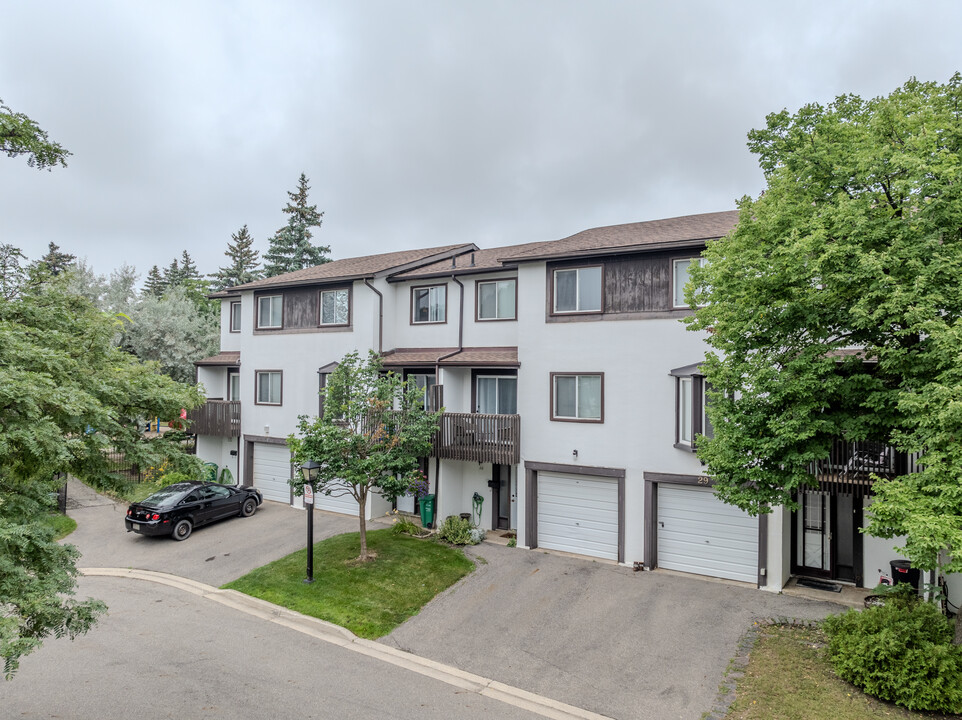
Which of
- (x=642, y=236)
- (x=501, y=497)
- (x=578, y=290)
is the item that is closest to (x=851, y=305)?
(x=642, y=236)

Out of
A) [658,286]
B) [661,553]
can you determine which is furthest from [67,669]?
[658,286]

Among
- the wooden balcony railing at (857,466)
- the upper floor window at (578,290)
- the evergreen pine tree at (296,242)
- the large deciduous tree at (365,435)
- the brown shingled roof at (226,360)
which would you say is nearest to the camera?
the wooden balcony railing at (857,466)

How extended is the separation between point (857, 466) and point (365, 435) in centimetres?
1143

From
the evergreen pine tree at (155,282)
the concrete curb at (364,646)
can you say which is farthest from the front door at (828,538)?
the evergreen pine tree at (155,282)

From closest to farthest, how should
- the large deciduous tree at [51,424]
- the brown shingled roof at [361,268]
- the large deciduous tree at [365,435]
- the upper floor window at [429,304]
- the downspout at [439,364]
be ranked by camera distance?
1. the large deciduous tree at [51,424]
2. the large deciduous tree at [365,435]
3. the downspout at [439,364]
4. the upper floor window at [429,304]
5. the brown shingled roof at [361,268]

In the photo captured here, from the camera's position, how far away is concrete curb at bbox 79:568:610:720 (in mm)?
8305

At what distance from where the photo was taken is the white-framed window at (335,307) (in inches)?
742

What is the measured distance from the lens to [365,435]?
46.1ft

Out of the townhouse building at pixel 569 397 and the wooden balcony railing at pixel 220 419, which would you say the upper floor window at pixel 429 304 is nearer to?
the townhouse building at pixel 569 397

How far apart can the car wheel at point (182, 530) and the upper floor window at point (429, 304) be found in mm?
9787

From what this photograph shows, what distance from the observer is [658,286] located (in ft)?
44.9

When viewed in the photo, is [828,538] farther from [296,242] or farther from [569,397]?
[296,242]

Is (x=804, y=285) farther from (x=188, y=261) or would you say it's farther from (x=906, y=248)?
(x=188, y=261)

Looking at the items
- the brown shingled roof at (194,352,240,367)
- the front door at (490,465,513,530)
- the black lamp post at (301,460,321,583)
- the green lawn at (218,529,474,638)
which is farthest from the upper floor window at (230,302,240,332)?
the front door at (490,465,513,530)
